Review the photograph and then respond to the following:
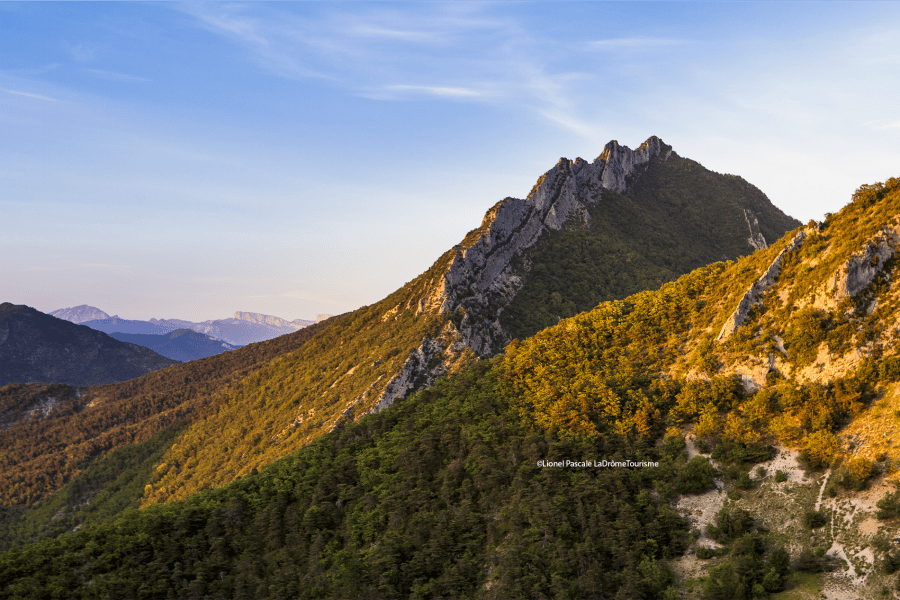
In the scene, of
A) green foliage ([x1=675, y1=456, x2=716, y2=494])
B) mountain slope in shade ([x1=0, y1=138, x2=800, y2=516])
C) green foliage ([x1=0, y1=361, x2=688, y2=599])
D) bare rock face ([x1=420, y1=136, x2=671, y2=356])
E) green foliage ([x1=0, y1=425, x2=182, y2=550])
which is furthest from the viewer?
green foliage ([x1=0, y1=425, x2=182, y2=550])

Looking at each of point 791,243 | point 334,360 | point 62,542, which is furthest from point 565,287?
point 62,542

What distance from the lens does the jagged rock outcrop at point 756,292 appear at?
6012 centimetres

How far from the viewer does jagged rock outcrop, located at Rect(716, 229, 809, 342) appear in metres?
60.1

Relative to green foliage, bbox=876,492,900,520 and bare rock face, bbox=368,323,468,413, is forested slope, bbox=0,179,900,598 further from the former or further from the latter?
bare rock face, bbox=368,323,468,413

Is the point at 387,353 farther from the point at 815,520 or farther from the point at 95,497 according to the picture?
the point at 815,520

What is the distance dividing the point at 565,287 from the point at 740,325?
111m

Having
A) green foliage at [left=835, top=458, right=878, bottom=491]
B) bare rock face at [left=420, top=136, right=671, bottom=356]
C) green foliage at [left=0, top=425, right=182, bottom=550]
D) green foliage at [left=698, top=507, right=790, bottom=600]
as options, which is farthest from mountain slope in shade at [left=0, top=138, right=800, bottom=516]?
green foliage at [left=835, top=458, right=878, bottom=491]

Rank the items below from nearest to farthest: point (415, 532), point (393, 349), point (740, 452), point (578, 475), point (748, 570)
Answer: point (748, 570)
point (740, 452)
point (415, 532)
point (578, 475)
point (393, 349)

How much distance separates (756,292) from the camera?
6081 centimetres

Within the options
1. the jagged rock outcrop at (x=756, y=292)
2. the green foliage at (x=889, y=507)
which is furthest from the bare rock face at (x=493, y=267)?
the green foliage at (x=889, y=507)

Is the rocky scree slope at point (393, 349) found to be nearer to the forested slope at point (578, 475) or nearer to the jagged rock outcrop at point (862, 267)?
the forested slope at point (578, 475)

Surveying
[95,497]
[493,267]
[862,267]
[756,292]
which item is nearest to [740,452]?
[756,292]

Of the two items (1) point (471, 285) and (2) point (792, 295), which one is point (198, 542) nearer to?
(2) point (792, 295)

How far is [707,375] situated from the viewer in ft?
194
